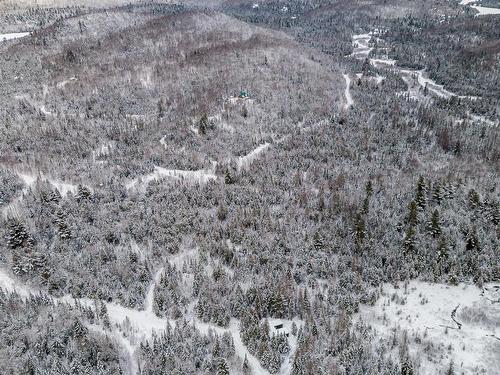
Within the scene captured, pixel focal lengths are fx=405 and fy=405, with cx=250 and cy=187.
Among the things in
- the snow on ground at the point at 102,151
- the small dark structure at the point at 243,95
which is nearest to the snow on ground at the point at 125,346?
the snow on ground at the point at 102,151

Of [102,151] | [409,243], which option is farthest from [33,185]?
[409,243]

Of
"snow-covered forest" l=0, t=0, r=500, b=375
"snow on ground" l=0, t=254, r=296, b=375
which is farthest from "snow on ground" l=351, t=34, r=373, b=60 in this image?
"snow on ground" l=0, t=254, r=296, b=375

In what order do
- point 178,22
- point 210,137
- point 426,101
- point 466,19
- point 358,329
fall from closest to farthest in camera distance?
point 358,329 < point 210,137 < point 426,101 < point 178,22 < point 466,19

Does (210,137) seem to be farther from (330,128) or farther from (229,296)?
(229,296)

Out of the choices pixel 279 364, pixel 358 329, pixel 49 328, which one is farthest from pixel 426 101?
pixel 49 328

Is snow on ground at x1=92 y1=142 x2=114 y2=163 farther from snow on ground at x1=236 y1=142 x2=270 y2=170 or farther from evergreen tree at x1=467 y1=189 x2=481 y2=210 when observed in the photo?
evergreen tree at x1=467 y1=189 x2=481 y2=210

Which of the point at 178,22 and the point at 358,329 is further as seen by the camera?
the point at 178,22
